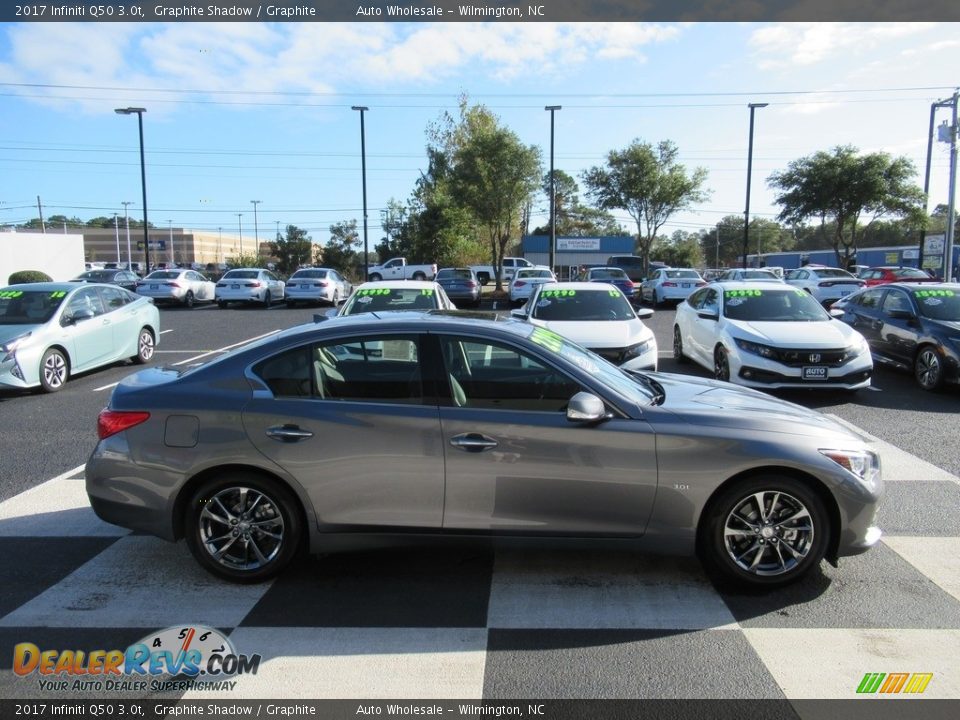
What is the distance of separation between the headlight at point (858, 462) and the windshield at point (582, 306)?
6.26 metres

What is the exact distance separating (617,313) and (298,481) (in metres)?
7.25

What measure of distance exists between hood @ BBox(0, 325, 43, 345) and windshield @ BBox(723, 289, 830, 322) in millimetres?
9887

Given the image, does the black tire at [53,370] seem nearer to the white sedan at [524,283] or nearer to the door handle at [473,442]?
the door handle at [473,442]

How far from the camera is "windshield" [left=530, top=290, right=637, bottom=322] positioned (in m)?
10.3

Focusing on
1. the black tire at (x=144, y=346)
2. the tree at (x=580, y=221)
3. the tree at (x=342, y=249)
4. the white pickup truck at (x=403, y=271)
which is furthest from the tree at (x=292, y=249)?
the black tire at (x=144, y=346)

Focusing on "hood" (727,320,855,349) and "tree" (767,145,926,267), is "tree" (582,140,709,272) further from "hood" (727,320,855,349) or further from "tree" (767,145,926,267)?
"hood" (727,320,855,349)

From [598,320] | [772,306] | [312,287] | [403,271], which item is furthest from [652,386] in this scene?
[403,271]

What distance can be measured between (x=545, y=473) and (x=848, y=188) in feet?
131

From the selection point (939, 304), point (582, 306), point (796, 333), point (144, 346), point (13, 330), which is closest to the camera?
point (796, 333)

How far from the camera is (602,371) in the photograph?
434 cm

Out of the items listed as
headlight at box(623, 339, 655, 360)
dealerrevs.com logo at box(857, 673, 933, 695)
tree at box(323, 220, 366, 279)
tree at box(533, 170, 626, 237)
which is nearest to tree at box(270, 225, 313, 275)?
tree at box(323, 220, 366, 279)

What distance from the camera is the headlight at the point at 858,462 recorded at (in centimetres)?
388

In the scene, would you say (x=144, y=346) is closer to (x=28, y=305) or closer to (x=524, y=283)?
(x=28, y=305)

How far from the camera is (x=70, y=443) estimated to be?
7.34m
